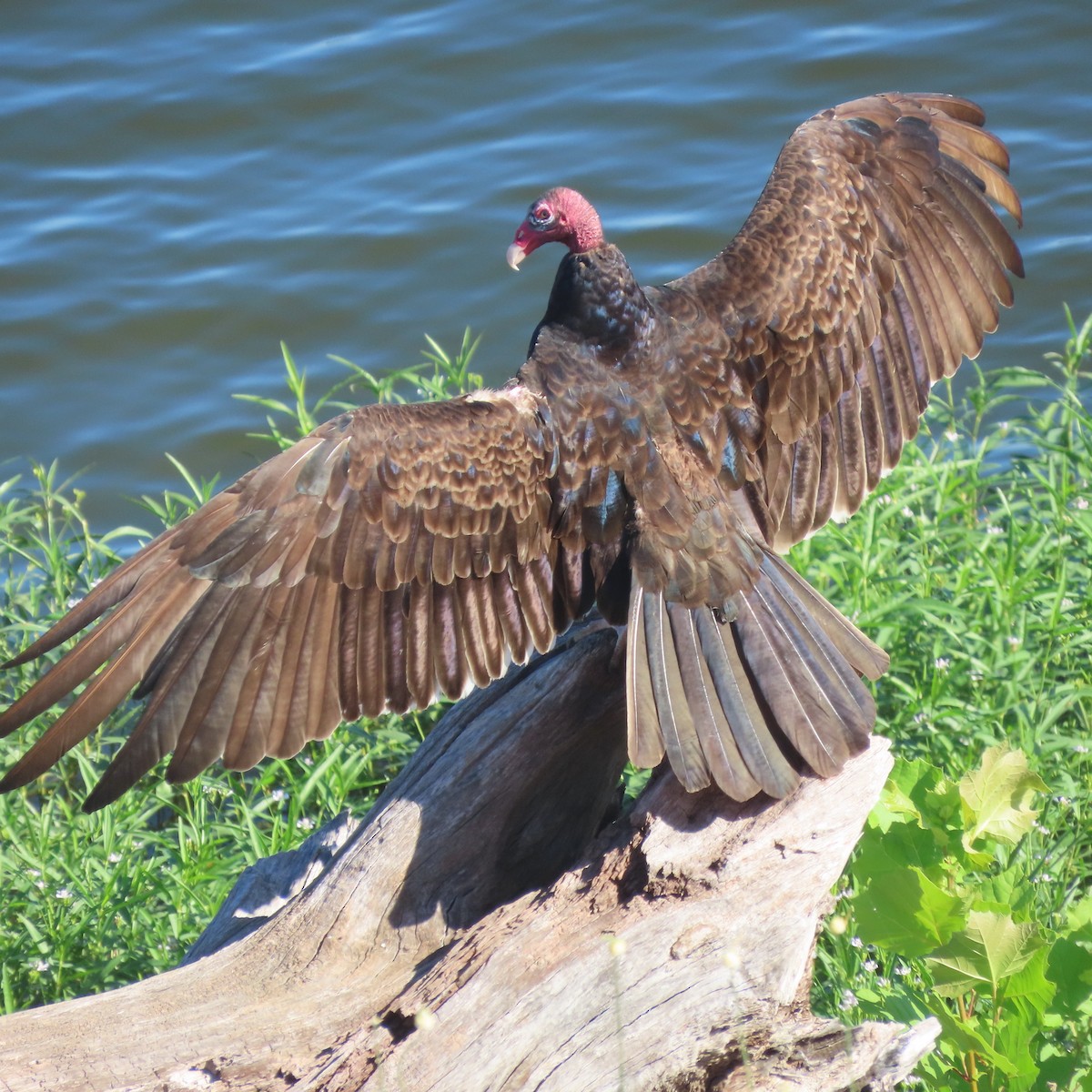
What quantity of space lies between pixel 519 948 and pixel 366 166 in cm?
608

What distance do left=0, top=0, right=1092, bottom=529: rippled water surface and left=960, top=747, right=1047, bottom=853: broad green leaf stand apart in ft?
14.6

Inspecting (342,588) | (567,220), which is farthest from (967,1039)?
(567,220)

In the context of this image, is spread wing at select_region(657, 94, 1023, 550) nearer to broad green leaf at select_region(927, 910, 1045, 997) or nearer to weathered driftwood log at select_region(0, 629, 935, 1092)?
weathered driftwood log at select_region(0, 629, 935, 1092)

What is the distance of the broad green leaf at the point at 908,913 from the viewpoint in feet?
→ 6.89

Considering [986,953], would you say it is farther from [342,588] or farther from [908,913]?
[342,588]

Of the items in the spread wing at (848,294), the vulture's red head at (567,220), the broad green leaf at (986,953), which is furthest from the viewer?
the vulture's red head at (567,220)

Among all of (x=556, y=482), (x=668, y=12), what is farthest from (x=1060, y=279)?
(x=556, y=482)

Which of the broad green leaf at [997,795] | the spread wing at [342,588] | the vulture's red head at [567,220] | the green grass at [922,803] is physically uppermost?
the vulture's red head at [567,220]

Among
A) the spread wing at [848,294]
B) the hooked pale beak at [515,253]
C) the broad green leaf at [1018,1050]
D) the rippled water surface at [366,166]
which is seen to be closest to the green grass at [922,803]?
the broad green leaf at [1018,1050]

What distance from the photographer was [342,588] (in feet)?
9.16

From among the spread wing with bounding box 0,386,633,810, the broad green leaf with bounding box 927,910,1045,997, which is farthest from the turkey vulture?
the broad green leaf with bounding box 927,910,1045,997

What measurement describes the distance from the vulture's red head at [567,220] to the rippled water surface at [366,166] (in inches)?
122

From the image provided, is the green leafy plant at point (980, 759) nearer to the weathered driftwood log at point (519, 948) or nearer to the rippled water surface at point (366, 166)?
the weathered driftwood log at point (519, 948)

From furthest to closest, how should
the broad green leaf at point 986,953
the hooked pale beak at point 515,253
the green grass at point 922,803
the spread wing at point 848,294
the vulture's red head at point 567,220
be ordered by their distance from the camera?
the hooked pale beak at point 515,253 < the vulture's red head at point 567,220 < the spread wing at point 848,294 < the green grass at point 922,803 < the broad green leaf at point 986,953
